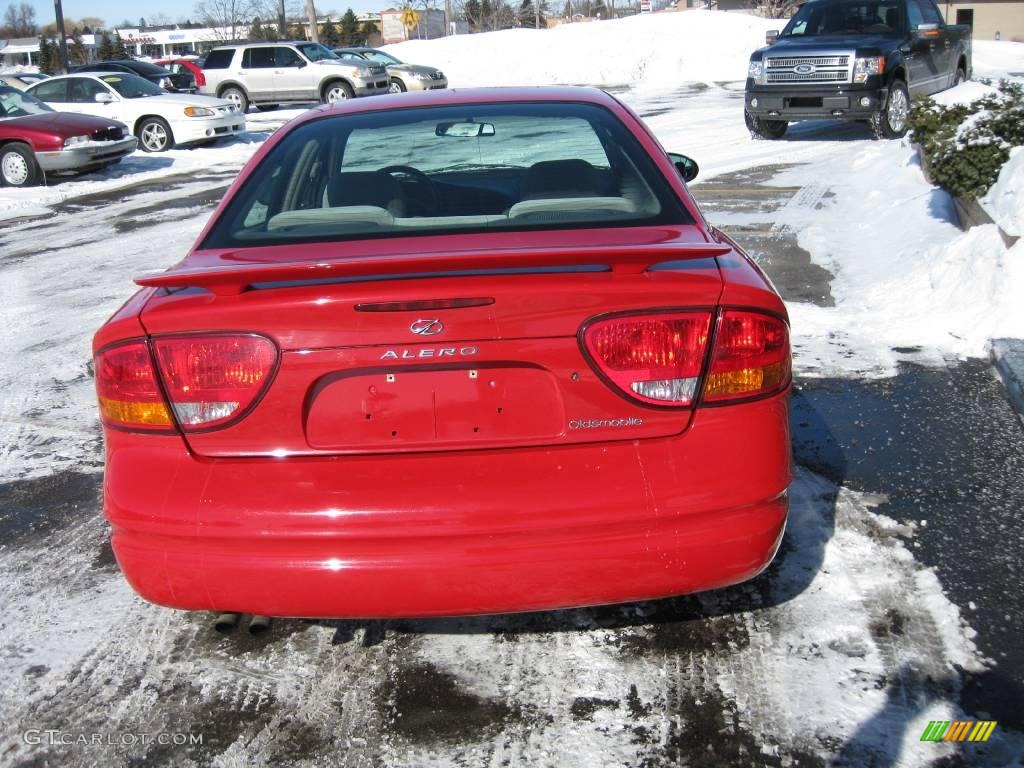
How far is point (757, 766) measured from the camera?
248 cm

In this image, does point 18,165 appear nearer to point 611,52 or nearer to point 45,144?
point 45,144

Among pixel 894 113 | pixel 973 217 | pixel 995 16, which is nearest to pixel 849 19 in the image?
pixel 894 113

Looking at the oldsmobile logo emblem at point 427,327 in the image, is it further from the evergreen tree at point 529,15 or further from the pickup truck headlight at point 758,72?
the evergreen tree at point 529,15

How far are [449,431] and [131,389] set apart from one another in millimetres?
840

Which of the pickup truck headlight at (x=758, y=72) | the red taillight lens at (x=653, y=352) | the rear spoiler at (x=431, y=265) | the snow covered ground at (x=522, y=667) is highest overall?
the pickup truck headlight at (x=758, y=72)

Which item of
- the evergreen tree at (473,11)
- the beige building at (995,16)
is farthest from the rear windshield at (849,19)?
the evergreen tree at (473,11)

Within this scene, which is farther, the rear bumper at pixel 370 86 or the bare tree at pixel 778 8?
the bare tree at pixel 778 8

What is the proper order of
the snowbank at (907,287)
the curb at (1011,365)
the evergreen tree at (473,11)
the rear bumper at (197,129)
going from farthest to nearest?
the evergreen tree at (473,11), the rear bumper at (197,129), the snowbank at (907,287), the curb at (1011,365)

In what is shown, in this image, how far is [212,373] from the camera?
254 cm

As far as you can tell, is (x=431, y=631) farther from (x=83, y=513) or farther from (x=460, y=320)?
(x=83, y=513)

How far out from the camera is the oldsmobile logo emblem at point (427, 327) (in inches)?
96.0

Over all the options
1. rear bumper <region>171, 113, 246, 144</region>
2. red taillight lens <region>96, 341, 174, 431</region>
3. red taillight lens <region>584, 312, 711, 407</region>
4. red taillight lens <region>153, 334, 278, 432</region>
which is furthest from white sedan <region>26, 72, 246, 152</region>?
red taillight lens <region>584, 312, 711, 407</region>

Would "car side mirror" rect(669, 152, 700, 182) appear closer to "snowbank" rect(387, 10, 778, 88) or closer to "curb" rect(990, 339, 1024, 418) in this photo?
"curb" rect(990, 339, 1024, 418)

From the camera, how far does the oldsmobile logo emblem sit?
2439 millimetres
